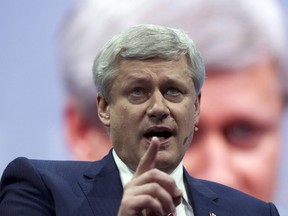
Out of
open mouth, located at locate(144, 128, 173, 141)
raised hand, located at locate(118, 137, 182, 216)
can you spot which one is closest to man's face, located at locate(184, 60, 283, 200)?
open mouth, located at locate(144, 128, 173, 141)

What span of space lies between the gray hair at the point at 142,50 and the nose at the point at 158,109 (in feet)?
0.35

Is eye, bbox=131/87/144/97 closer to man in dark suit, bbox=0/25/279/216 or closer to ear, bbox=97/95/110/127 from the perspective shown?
man in dark suit, bbox=0/25/279/216

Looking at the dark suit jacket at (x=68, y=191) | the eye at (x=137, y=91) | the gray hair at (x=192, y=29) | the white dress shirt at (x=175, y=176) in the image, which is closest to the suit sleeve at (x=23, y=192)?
the dark suit jacket at (x=68, y=191)

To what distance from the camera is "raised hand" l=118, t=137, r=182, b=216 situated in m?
1.69

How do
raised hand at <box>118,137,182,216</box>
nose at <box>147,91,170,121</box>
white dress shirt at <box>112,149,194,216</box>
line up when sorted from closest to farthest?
raised hand at <box>118,137,182,216</box>, nose at <box>147,91,170,121</box>, white dress shirt at <box>112,149,194,216</box>

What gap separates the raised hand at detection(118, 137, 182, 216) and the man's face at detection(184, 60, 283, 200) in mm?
1485

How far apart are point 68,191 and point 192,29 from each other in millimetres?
1396

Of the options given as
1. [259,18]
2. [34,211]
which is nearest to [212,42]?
[259,18]

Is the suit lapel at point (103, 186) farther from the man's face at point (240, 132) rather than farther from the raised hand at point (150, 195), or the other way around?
the man's face at point (240, 132)

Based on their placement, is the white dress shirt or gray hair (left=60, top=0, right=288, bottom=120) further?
gray hair (left=60, top=0, right=288, bottom=120)

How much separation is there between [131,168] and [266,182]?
4.18ft

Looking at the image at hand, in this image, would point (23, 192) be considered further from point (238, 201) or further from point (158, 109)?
point (238, 201)

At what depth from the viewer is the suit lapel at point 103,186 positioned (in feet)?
6.58

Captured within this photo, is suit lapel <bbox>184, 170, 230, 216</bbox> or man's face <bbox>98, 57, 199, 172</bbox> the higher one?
man's face <bbox>98, 57, 199, 172</bbox>
